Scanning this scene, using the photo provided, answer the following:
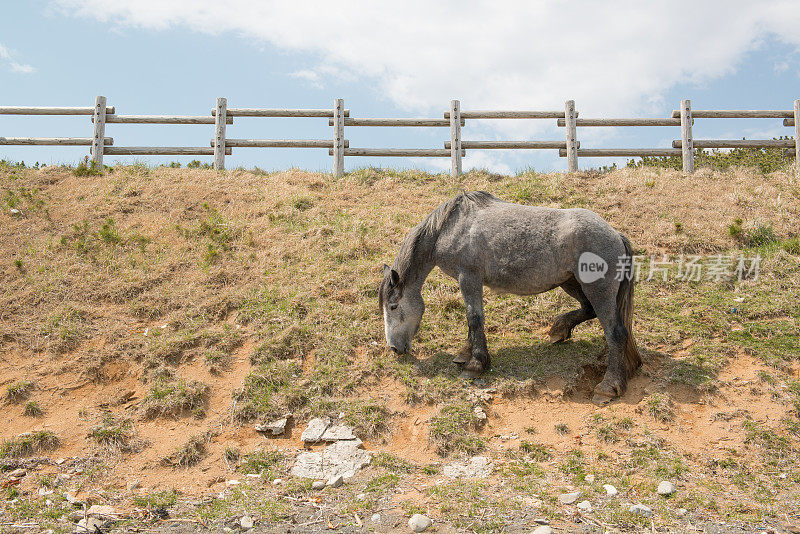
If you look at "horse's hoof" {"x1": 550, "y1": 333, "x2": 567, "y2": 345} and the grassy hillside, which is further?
"horse's hoof" {"x1": 550, "y1": 333, "x2": 567, "y2": 345}

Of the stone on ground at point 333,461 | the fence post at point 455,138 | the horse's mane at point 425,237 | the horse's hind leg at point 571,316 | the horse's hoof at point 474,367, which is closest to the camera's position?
the stone on ground at point 333,461

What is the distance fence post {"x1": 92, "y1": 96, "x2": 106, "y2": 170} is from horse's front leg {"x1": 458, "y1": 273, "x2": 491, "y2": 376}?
1205cm

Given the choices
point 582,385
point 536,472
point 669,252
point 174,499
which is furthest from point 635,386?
point 174,499

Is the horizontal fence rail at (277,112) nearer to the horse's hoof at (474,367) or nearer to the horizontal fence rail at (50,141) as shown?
the horizontal fence rail at (50,141)

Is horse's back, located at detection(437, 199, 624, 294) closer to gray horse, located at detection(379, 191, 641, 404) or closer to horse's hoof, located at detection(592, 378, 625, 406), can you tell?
A: gray horse, located at detection(379, 191, 641, 404)

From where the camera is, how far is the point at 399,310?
26.3 ft

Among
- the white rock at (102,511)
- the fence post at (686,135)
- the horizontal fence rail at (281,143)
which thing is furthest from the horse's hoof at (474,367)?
the fence post at (686,135)

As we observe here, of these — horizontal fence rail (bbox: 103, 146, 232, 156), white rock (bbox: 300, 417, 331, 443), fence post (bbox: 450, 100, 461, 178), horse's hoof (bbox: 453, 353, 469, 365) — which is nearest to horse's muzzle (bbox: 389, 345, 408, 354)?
horse's hoof (bbox: 453, 353, 469, 365)

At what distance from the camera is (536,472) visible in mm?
5699

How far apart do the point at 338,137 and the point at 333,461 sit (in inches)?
416

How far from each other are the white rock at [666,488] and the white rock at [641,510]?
1.47 feet

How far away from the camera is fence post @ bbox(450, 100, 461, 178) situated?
14.8 m

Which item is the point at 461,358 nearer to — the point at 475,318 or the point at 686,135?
the point at 475,318

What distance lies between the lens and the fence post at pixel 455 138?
1479 cm
